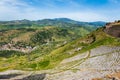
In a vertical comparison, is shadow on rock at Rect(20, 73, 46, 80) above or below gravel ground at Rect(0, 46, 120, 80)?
below

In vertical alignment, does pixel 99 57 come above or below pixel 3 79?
above

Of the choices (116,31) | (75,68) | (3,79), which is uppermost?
(116,31)

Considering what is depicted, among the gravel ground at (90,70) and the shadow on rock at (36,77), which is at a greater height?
the gravel ground at (90,70)

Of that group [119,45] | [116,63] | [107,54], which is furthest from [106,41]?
[116,63]

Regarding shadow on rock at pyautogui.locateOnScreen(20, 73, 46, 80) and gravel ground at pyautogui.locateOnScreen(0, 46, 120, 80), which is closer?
gravel ground at pyautogui.locateOnScreen(0, 46, 120, 80)

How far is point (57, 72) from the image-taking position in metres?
129

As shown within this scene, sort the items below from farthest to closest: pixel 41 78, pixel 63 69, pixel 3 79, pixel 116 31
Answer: pixel 116 31 < pixel 3 79 < pixel 63 69 < pixel 41 78

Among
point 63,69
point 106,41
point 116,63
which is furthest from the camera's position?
point 106,41

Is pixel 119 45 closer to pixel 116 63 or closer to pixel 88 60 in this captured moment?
pixel 88 60

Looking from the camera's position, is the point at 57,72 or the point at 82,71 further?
the point at 57,72

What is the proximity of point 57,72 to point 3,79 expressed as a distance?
35.5m

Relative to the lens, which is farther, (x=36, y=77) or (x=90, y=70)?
(x=36, y=77)

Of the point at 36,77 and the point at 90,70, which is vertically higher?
the point at 90,70

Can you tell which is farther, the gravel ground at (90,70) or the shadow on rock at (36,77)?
the shadow on rock at (36,77)
